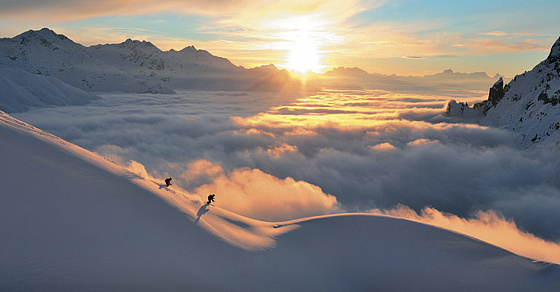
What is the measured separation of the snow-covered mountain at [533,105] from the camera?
380 ft

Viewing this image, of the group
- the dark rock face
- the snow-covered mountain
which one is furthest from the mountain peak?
the dark rock face

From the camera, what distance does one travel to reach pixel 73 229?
30.5 feet

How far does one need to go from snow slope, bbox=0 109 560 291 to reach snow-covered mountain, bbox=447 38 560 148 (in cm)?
12863

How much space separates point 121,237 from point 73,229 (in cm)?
145

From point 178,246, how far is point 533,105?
179 meters

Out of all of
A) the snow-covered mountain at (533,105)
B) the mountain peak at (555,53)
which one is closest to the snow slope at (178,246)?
the snow-covered mountain at (533,105)

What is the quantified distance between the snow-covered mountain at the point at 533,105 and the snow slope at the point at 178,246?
12863cm

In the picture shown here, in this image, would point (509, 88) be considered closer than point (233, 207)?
No

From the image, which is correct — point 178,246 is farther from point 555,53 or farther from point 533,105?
point 555,53

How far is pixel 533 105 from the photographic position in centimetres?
13688

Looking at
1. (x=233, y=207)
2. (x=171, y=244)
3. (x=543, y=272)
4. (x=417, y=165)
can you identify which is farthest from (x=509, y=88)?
(x=171, y=244)

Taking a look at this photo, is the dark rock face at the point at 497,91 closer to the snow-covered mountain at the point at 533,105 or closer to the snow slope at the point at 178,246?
the snow-covered mountain at the point at 533,105

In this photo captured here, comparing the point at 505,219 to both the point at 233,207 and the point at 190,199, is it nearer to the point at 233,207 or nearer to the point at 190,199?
the point at 233,207

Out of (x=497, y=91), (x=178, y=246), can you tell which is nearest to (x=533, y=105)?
(x=497, y=91)
